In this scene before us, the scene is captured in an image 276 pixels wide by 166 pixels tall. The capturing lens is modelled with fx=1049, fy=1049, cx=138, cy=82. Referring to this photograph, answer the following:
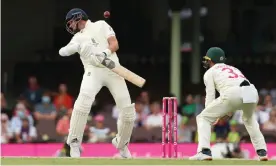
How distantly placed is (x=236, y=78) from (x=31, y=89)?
9626mm

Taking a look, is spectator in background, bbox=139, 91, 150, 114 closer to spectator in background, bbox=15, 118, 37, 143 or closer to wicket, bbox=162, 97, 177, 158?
spectator in background, bbox=15, 118, 37, 143

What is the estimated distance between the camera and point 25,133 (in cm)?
1909

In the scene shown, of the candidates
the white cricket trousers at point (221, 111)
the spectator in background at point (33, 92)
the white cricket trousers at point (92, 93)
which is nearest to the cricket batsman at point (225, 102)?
the white cricket trousers at point (221, 111)

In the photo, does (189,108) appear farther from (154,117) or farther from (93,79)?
(93,79)

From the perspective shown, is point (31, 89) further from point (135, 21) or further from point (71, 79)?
point (135, 21)

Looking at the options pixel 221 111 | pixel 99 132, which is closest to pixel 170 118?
pixel 221 111

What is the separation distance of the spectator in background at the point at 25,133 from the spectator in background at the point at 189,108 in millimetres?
2917

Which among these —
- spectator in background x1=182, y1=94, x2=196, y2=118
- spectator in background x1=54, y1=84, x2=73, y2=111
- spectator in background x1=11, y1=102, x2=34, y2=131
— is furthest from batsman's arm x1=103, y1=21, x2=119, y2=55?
spectator in background x1=54, y1=84, x2=73, y2=111

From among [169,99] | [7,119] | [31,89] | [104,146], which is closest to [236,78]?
[169,99]

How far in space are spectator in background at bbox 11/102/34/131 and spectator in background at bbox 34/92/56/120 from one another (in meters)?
0.28

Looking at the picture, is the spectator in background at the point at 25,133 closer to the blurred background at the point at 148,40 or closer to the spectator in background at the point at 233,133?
the blurred background at the point at 148,40

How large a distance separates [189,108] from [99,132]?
2.05 metres

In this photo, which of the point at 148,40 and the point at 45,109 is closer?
the point at 45,109

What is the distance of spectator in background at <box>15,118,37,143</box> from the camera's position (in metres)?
19.0
